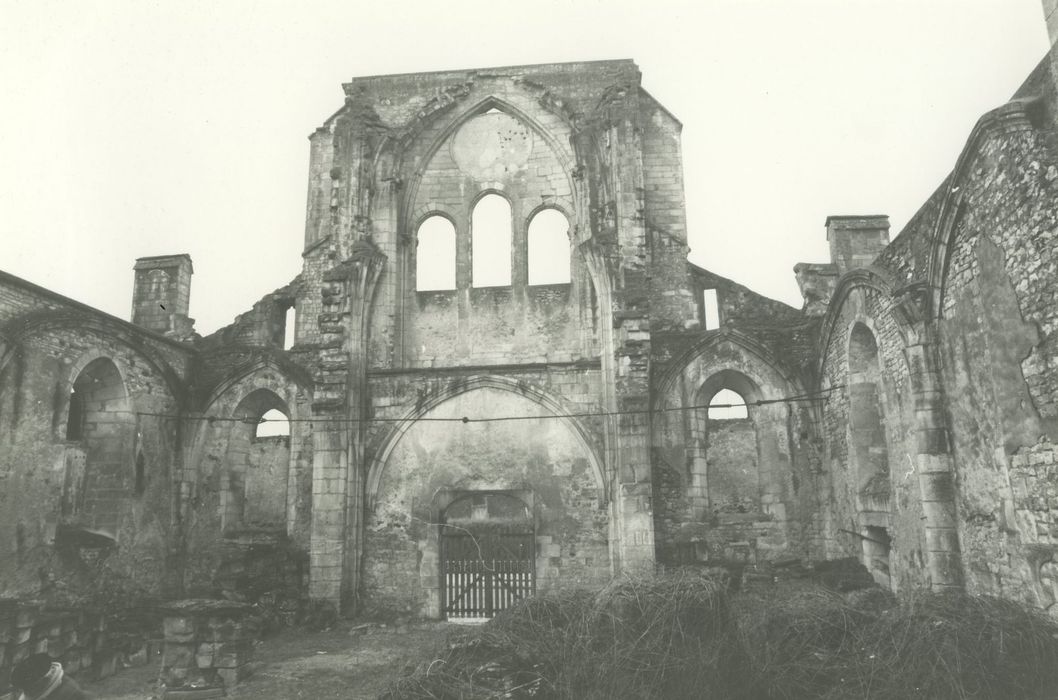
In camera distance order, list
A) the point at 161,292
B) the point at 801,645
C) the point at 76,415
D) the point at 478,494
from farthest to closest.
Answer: the point at 161,292 → the point at 478,494 → the point at 76,415 → the point at 801,645

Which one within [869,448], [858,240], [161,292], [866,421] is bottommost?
[869,448]

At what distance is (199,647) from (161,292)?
9.54m

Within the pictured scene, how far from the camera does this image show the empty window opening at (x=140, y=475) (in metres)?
13.2

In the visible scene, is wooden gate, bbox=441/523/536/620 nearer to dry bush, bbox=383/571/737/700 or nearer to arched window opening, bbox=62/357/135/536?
dry bush, bbox=383/571/737/700

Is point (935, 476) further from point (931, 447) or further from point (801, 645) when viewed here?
point (801, 645)

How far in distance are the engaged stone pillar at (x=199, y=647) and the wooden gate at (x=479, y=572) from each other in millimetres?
4638

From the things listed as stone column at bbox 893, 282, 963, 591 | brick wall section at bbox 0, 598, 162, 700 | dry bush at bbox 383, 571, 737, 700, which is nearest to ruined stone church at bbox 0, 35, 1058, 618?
stone column at bbox 893, 282, 963, 591

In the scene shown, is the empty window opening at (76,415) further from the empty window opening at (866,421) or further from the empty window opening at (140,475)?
the empty window opening at (866,421)

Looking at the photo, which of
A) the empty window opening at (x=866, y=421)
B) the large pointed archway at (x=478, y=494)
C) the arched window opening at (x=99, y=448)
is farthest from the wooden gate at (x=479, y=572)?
the arched window opening at (x=99, y=448)

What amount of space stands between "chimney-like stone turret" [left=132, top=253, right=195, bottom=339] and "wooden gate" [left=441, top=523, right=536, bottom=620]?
723 cm

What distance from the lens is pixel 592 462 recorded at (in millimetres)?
13078

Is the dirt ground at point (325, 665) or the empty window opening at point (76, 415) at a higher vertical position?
the empty window opening at point (76, 415)

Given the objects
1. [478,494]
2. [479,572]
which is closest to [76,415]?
[478,494]

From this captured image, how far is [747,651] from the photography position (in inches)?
269
